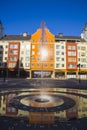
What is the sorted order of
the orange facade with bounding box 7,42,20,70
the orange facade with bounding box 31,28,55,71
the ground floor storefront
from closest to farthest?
the ground floor storefront < the orange facade with bounding box 7,42,20,70 < the orange facade with bounding box 31,28,55,71

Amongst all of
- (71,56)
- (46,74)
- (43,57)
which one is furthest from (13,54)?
(71,56)

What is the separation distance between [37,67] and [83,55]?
22.7 meters

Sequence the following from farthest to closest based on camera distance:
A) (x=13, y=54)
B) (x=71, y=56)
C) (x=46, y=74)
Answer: (x=46, y=74), (x=71, y=56), (x=13, y=54)

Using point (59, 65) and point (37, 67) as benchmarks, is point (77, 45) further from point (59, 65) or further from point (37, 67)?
point (37, 67)

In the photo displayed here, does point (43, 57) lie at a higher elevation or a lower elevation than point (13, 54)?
lower

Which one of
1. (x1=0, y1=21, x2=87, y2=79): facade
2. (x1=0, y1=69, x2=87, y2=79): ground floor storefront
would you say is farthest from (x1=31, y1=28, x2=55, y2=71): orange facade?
(x1=0, y1=69, x2=87, y2=79): ground floor storefront

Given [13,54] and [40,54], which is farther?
[40,54]

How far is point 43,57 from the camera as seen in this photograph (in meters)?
68.2

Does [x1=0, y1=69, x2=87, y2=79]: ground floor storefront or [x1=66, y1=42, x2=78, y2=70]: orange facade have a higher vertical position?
[x1=66, y1=42, x2=78, y2=70]: orange facade

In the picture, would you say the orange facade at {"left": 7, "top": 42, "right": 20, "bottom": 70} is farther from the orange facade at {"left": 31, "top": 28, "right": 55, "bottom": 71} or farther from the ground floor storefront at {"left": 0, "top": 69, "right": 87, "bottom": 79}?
the orange facade at {"left": 31, "top": 28, "right": 55, "bottom": 71}

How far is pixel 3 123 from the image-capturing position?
7.59m

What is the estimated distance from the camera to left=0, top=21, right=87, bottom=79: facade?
214 feet

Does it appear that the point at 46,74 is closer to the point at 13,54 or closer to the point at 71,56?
the point at 71,56

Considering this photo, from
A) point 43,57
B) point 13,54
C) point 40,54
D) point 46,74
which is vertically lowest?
point 46,74
